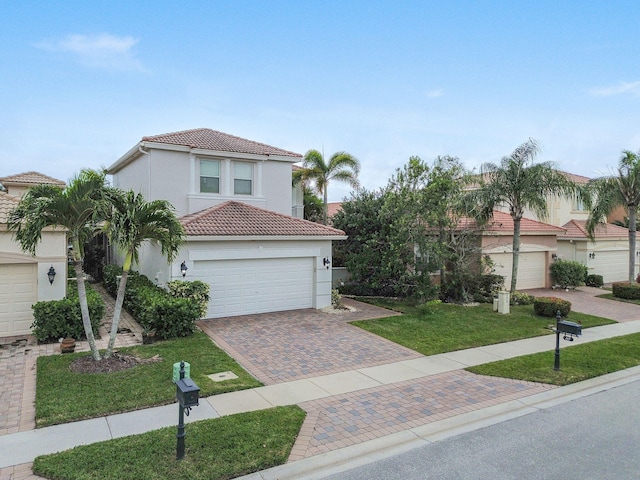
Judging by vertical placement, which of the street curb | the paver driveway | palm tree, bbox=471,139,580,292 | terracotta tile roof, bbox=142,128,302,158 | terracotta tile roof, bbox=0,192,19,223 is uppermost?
terracotta tile roof, bbox=142,128,302,158

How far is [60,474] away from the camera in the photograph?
5168 mm

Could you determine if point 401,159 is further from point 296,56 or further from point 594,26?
point 594,26

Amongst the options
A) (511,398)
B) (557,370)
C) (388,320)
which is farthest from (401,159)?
(511,398)

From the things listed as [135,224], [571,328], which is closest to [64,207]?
[135,224]

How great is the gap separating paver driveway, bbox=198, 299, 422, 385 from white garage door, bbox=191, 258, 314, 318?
1.44ft

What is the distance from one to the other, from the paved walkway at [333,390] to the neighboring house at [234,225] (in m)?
1.84

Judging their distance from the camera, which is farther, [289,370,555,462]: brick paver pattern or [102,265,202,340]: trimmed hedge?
[102,265,202,340]: trimmed hedge

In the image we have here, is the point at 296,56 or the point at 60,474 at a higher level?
the point at 296,56

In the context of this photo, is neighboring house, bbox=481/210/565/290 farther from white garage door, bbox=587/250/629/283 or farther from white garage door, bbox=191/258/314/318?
white garage door, bbox=191/258/314/318

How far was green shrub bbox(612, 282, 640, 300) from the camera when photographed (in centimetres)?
2005

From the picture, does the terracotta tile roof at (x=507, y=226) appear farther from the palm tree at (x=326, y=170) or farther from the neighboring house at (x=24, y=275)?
the neighboring house at (x=24, y=275)

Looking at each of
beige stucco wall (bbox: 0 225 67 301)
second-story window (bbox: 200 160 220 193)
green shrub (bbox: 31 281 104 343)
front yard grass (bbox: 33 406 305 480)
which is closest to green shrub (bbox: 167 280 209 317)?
green shrub (bbox: 31 281 104 343)

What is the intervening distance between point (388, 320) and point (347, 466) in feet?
30.2

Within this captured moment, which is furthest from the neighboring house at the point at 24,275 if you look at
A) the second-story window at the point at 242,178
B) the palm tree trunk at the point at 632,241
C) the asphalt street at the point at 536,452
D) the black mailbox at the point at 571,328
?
the palm tree trunk at the point at 632,241
